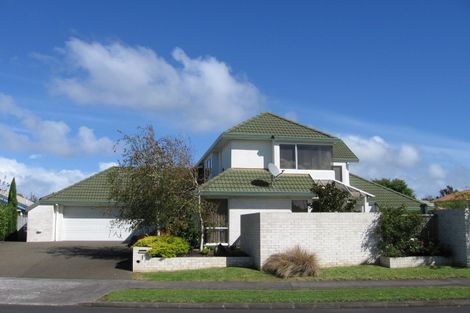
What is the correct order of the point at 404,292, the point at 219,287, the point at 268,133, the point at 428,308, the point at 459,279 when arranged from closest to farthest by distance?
1. the point at 428,308
2. the point at 404,292
3. the point at 219,287
4. the point at 459,279
5. the point at 268,133

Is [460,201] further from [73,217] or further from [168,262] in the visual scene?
[73,217]

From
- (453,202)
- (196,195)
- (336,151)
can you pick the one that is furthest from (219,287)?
(336,151)

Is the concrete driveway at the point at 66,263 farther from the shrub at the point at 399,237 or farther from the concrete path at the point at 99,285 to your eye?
the shrub at the point at 399,237

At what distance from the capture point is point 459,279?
1638 centimetres

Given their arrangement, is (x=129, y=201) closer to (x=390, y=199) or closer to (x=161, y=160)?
(x=161, y=160)

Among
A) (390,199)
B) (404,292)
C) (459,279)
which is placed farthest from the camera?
(390,199)

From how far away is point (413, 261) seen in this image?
18422mm

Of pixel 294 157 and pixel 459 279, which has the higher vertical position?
pixel 294 157

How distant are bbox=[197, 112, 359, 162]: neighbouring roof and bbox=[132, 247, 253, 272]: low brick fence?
26.8 feet

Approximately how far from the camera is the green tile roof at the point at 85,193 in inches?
1330

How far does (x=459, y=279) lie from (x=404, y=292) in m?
3.82

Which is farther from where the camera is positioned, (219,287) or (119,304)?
(219,287)

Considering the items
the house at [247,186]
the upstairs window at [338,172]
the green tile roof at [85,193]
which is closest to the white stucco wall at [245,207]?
the house at [247,186]

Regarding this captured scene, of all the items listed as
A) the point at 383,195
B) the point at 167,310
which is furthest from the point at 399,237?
the point at 383,195
